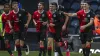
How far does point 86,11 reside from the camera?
14773 mm

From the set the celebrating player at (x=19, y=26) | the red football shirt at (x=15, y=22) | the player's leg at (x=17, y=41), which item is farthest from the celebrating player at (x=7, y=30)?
the player's leg at (x=17, y=41)

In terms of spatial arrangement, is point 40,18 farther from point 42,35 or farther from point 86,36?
point 86,36

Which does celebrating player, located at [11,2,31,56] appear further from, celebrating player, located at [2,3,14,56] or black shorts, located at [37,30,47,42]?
celebrating player, located at [2,3,14,56]

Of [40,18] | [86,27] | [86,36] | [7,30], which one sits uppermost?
[86,27]

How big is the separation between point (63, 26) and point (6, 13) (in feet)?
11.6

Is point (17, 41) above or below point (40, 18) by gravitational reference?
below

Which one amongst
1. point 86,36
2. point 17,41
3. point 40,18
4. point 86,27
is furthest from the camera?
Result: point 40,18

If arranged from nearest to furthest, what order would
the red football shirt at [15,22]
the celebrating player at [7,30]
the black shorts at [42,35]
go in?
1. the red football shirt at [15,22]
2. the black shorts at [42,35]
3. the celebrating player at [7,30]

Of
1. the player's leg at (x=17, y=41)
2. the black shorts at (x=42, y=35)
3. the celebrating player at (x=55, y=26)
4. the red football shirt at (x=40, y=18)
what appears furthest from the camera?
the red football shirt at (x=40, y=18)

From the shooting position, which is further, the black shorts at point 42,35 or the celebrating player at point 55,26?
the black shorts at point 42,35

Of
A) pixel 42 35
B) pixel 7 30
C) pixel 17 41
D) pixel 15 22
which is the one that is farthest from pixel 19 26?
pixel 7 30

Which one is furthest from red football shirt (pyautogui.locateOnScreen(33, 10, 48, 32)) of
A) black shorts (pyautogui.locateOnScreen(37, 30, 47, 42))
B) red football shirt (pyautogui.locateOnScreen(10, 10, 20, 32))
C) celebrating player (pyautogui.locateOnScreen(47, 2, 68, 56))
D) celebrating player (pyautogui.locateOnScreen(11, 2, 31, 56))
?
celebrating player (pyautogui.locateOnScreen(47, 2, 68, 56))

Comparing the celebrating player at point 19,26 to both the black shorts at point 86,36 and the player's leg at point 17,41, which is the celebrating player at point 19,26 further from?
the black shorts at point 86,36

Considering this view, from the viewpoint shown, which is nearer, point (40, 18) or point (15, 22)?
point (15, 22)
